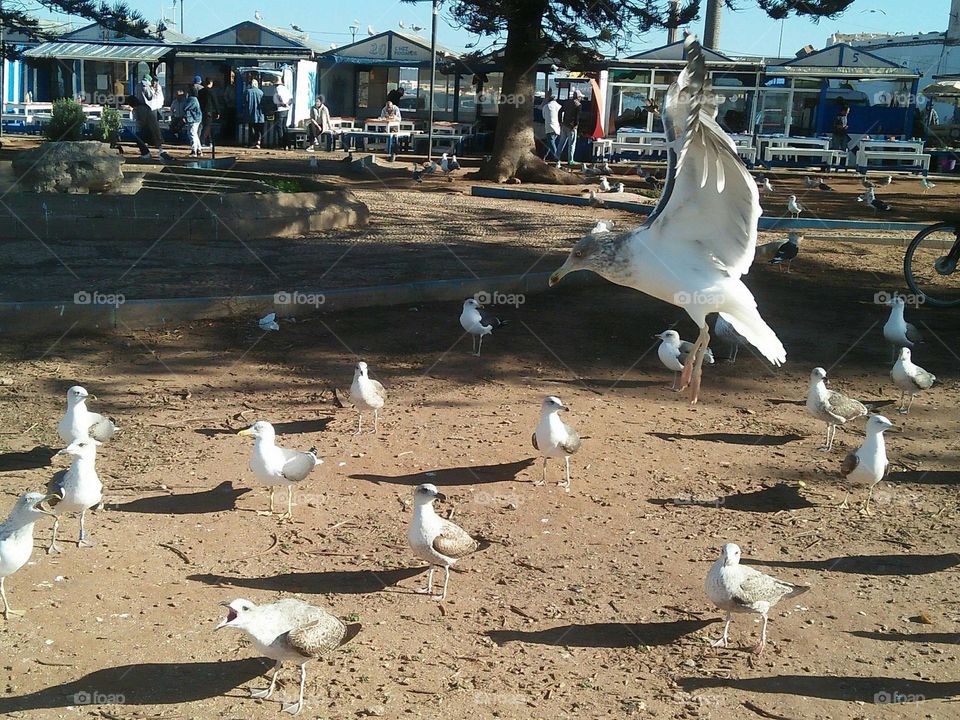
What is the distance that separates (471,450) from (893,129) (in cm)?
2973

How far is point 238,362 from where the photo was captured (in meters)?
8.39

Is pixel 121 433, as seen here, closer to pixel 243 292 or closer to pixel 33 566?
pixel 33 566

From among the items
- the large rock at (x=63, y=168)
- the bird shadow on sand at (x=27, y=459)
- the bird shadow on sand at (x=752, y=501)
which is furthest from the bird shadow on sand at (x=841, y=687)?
the large rock at (x=63, y=168)

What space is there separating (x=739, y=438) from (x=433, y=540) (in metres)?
3.22

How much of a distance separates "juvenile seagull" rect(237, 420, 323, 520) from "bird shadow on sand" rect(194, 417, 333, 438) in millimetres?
928

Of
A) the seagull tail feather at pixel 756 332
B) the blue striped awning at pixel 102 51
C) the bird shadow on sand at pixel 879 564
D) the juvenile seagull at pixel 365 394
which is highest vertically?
the blue striped awning at pixel 102 51

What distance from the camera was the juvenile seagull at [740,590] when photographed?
14.4ft

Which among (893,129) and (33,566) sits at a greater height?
(893,129)

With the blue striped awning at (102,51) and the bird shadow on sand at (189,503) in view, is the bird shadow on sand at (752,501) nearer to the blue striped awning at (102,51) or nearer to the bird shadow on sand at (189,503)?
the bird shadow on sand at (189,503)

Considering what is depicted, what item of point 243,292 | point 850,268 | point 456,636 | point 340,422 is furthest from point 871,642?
point 850,268

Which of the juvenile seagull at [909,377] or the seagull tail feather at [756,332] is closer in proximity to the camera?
the seagull tail feather at [756,332]

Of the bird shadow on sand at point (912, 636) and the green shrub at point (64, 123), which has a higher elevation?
the green shrub at point (64, 123)

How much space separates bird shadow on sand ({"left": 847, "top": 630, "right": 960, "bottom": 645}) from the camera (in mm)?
4512

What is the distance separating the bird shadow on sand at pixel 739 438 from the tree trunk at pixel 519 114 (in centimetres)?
1691
